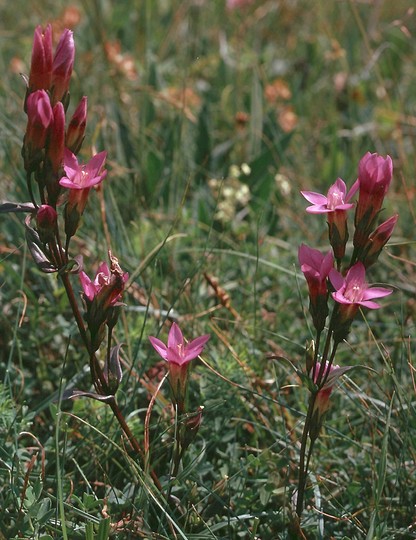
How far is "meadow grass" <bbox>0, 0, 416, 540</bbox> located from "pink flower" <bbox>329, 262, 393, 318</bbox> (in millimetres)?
160

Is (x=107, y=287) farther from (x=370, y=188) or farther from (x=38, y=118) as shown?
(x=370, y=188)

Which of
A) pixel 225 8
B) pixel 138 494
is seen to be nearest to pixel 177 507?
pixel 138 494

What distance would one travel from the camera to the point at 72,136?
149cm

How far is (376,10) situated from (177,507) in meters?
2.66

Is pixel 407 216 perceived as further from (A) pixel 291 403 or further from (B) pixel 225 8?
(B) pixel 225 8

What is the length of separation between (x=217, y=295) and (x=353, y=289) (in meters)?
0.68

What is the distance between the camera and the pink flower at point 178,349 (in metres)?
1.44

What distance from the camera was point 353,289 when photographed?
4.50ft

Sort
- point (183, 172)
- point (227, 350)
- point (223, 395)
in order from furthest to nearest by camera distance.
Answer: point (183, 172) → point (227, 350) → point (223, 395)

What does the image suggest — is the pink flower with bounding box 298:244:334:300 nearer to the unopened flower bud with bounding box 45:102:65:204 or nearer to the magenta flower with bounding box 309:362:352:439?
the magenta flower with bounding box 309:362:352:439

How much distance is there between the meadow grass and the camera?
5.13 ft

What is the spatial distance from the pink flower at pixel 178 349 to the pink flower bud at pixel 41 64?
1.63 ft

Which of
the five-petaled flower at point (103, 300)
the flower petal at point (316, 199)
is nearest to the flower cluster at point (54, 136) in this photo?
the five-petaled flower at point (103, 300)

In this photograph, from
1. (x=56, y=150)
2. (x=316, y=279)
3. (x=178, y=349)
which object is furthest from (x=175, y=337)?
(x=56, y=150)
